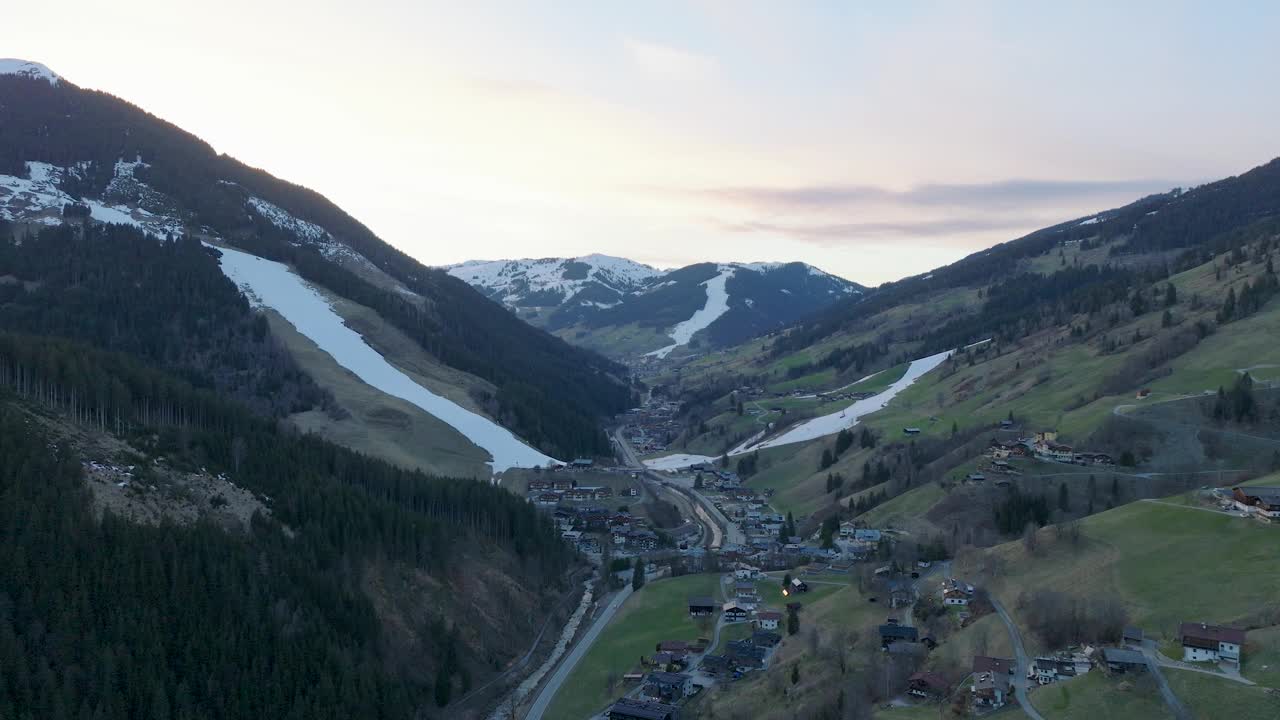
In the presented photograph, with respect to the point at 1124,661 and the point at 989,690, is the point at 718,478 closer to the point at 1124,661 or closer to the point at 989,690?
the point at 989,690

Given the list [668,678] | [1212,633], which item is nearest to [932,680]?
[1212,633]

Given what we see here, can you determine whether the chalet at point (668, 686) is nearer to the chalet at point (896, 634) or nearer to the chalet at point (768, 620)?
the chalet at point (768, 620)

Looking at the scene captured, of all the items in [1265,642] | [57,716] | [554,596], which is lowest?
[554,596]

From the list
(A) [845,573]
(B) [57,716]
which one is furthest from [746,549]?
(B) [57,716]

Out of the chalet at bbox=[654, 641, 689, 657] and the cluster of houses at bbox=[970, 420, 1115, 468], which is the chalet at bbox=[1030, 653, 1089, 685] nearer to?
the chalet at bbox=[654, 641, 689, 657]

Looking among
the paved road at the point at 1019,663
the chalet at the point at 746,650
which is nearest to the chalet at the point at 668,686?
the chalet at the point at 746,650

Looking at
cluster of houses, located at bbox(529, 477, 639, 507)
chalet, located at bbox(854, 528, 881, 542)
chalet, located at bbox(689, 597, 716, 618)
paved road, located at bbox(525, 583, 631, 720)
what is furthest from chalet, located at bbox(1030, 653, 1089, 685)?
cluster of houses, located at bbox(529, 477, 639, 507)

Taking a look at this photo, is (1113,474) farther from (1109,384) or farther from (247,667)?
(247,667)
